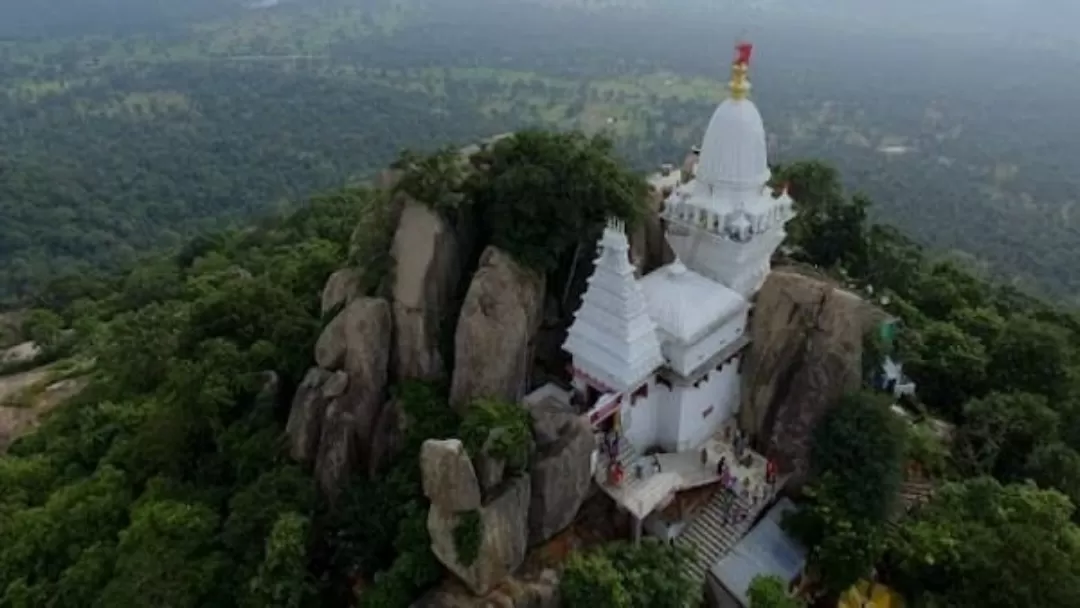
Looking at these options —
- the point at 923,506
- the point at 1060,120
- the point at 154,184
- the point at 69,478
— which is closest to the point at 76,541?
the point at 69,478

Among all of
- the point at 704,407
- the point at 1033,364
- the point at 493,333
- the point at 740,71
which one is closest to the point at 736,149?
the point at 740,71

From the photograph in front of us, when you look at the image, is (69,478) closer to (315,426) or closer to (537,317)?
(315,426)

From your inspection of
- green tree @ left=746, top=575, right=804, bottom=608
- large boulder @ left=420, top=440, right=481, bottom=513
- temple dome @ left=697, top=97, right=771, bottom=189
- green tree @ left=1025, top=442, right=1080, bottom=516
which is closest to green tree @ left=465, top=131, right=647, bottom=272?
temple dome @ left=697, top=97, right=771, bottom=189

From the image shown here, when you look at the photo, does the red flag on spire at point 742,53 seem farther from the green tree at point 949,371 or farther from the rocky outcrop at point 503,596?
the rocky outcrop at point 503,596

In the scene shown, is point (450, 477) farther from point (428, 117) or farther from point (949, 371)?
point (428, 117)

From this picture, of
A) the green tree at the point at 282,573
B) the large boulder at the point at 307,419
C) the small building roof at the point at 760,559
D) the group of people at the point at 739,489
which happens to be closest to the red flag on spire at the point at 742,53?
the group of people at the point at 739,489
